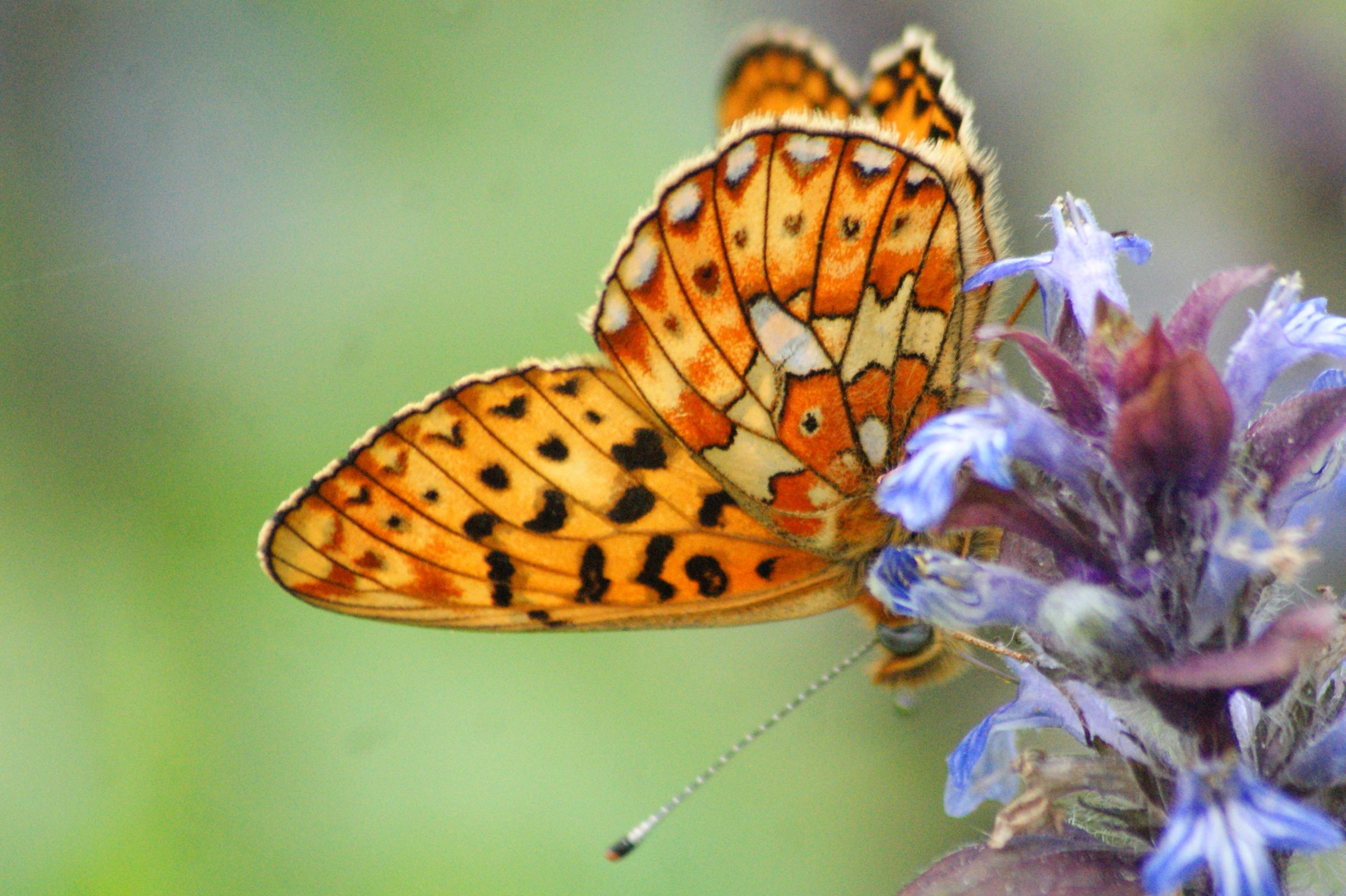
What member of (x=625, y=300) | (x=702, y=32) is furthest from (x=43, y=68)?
(x=625, y=300)

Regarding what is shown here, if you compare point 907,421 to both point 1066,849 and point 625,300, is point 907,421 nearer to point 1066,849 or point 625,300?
point 625,300

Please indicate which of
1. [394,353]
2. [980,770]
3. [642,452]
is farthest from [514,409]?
[394,353]

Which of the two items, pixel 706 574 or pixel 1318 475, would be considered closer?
pixel 1318 475

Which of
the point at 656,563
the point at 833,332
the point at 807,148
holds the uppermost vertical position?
the point at 807,148

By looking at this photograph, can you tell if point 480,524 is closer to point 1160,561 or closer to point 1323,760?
point 1160,561

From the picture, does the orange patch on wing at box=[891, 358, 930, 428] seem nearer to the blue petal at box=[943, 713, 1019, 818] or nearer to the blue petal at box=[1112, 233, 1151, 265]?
the blue petal at box=[1112, 233, 1151, 265]

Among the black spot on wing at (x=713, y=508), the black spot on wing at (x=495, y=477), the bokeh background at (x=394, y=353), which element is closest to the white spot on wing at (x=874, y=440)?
the black spot on wing at (x=713, y=508)

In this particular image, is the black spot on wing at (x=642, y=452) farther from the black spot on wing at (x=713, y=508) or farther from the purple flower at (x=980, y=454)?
the purple flower at (x=980, y=454)
